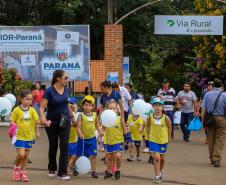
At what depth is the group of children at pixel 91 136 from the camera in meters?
10.5

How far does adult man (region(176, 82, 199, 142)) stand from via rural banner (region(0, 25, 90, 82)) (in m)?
6.26

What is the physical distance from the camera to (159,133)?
10.7 meters

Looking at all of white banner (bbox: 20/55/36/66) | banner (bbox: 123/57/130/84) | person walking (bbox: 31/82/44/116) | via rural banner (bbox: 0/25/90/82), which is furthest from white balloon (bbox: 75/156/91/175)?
banner (bbox: 123/57/130/84)

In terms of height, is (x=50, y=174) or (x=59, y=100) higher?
(x=59, y=100)

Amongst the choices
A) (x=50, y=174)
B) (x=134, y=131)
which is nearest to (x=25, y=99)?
(x=50, y=174)

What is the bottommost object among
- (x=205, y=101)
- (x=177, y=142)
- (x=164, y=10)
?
(x=177, y=142)

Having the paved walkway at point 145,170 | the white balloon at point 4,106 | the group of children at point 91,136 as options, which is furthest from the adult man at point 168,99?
the white balloon at point 4,106

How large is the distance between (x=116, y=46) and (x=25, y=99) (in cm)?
1452

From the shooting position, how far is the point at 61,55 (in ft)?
78.5

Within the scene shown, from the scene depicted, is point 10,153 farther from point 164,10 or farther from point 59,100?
point 164,10

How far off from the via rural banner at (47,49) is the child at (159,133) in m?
13.2

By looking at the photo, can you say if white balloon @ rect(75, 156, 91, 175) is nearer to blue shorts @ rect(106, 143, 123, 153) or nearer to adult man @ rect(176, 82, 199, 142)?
blue shorts @ rect(106, 143, 123, 153)

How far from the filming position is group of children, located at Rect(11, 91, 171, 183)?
10469mm

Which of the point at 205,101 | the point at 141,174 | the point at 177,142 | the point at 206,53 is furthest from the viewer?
the point at 206,53
